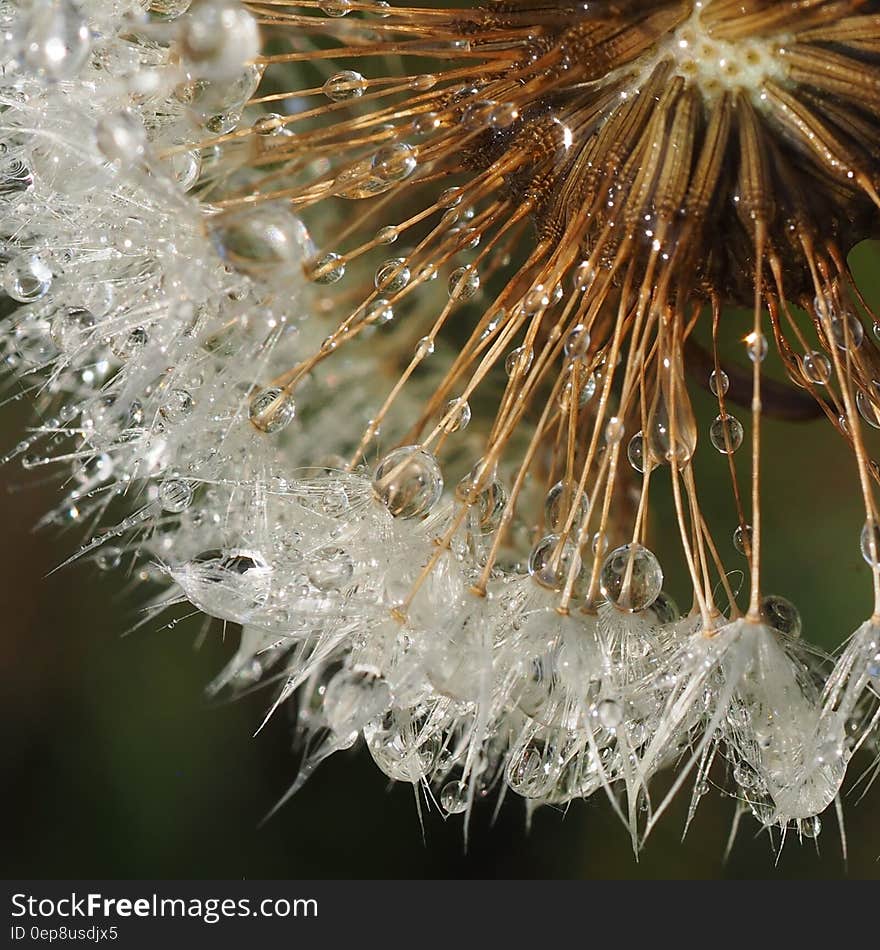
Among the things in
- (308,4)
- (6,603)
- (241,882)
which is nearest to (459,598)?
(308,4)

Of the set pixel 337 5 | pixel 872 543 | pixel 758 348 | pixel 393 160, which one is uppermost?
pixel 337 5

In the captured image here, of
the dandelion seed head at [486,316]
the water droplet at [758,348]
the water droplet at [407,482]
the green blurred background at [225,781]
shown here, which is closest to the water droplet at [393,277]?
the dandelion seed head at [486,316]

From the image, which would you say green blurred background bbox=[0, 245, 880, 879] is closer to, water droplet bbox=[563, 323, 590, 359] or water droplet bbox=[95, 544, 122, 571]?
water droplet bbox=[95, 544, 122, 571]

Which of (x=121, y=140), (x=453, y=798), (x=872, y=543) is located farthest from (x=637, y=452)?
(x=121, y=140)

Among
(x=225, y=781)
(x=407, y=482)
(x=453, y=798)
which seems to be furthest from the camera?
(x=225, y=781)

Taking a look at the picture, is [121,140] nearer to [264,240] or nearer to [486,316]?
[264,240]

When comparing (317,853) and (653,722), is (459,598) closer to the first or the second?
(653,722)

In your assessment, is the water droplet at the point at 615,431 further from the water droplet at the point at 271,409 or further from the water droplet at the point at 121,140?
the water droplet at the point at 121,140

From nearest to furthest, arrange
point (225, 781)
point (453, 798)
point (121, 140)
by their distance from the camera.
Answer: point (121, 140), point (453, 798), point (225, 781)

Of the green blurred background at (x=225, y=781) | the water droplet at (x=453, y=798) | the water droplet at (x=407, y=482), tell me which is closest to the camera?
the water droplet at (x=407, y=482)

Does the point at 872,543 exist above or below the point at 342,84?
below
